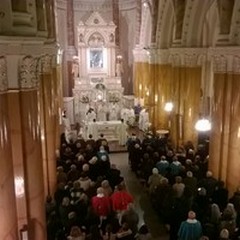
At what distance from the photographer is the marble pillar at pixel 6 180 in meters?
6.52

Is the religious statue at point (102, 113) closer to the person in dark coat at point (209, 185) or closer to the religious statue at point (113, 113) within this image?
the religious statue at point (113, 113)

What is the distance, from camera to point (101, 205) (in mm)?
10070

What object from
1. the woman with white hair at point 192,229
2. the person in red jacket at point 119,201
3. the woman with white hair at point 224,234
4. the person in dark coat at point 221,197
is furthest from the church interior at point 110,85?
the woman with white hair at point 224,234

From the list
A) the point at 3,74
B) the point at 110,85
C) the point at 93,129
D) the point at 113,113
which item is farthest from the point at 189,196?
the point at 110,85

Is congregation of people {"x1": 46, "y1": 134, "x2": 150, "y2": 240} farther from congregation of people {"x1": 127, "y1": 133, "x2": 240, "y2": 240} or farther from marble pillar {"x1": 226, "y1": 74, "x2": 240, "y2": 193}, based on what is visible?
marble pillar {"x1": 226, "y1": 74, "x2": 240, "y2": 193}

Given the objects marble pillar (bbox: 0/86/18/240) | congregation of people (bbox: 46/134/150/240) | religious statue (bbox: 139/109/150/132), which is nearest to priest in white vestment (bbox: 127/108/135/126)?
religious statue (bbox: 139/109/150/132)

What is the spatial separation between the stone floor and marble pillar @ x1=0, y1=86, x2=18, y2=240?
5024 mm

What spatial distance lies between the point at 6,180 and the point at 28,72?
1853 millimetres

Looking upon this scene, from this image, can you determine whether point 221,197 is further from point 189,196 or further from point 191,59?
point 191,59

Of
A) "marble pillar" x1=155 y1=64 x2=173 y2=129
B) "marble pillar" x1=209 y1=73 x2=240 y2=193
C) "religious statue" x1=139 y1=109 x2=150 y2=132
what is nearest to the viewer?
"marble pillar" x1=209 y1=73 x2=240 y2=193

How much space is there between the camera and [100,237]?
880 cm

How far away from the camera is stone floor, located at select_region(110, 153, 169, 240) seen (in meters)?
11.1

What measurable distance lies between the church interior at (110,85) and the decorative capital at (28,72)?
18 mm

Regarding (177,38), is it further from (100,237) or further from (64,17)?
(64,17)
